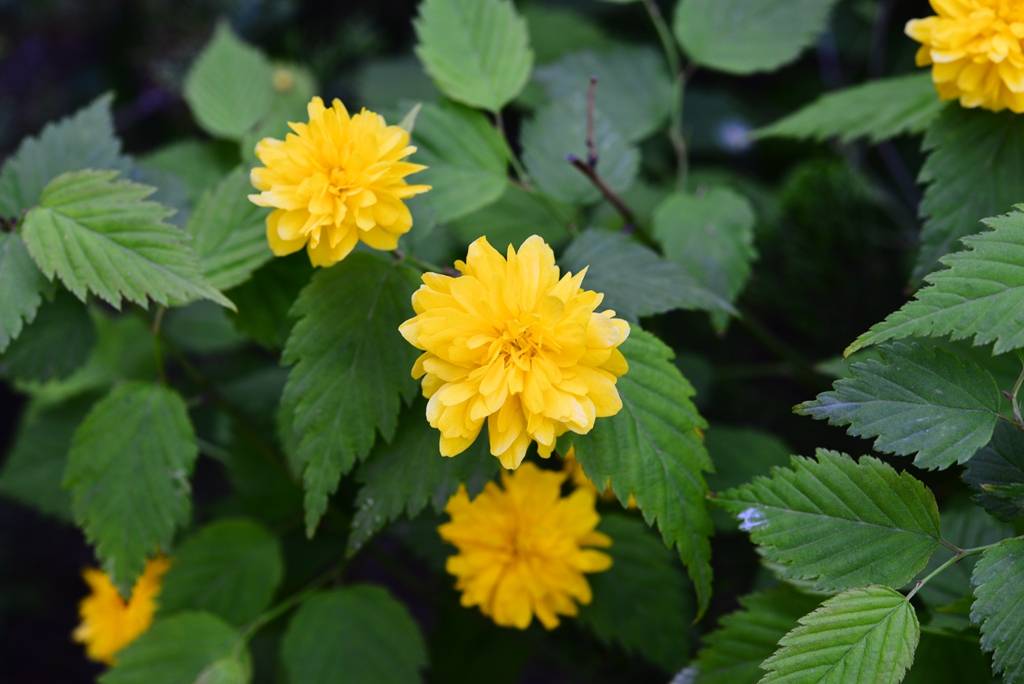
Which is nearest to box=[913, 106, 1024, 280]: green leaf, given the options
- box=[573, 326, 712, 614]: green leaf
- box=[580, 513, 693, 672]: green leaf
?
box=[573, 326, 712, 614]: green leaf

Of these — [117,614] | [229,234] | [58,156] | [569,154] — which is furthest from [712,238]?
[117,614]

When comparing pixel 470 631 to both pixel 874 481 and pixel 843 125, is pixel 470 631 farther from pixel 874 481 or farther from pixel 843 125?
pixel 843 125

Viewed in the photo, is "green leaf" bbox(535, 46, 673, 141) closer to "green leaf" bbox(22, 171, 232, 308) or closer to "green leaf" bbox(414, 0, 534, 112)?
"green leaf" bbox(414, 0, 534, 112)

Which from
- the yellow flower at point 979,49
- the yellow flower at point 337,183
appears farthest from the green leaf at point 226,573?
the yellow flower at point 979,49

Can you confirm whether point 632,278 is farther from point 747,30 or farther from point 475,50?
point 747,30

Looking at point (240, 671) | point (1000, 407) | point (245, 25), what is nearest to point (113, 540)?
point (240, 671)

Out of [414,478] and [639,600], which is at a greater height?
[414,478]
